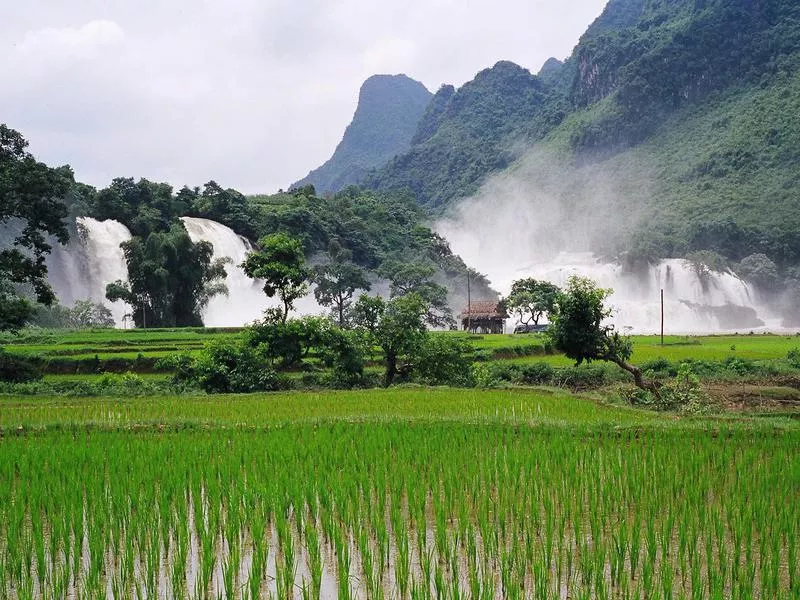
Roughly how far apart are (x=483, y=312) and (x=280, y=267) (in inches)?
1224

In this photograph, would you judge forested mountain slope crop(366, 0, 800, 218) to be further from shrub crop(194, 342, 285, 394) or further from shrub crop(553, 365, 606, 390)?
shrub crop(194, 342, 285, 394)

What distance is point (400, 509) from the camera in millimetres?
6352

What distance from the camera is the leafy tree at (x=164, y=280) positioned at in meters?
37.5

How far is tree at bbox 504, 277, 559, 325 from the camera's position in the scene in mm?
49062

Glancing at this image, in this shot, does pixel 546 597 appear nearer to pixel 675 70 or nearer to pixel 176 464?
pixel 176 464

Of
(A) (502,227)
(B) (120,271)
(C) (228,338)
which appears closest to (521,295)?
(B) (120,271)

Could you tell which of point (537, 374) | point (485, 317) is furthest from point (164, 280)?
point (537, 374)

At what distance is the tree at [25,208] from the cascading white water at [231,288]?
23.7 meters

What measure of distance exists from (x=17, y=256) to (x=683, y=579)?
1795cm

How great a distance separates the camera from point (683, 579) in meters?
4.58

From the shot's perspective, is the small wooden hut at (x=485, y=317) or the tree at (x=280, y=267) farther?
the small wooden hut at (x=485, y=317)

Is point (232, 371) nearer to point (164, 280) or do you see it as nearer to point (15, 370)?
point (15, 370)

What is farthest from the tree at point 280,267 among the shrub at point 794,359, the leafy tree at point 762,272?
the leafy tree at point 762,272

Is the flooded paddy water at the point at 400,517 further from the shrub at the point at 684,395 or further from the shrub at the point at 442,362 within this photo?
the shrub at the point at 442,362
